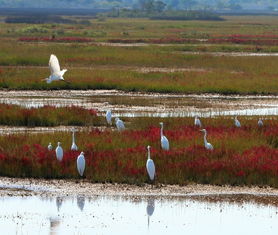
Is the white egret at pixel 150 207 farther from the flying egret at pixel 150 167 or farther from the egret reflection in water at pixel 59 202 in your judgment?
the egret reflection in water at pixel 59 202

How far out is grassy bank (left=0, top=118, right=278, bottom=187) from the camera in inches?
657

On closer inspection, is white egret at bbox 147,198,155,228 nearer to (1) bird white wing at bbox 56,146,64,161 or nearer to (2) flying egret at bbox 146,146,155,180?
(2) flying egret at bbox 146,146,155,180

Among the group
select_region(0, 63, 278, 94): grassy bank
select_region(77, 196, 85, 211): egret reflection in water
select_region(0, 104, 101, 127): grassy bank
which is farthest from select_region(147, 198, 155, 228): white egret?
select_region(0, 63, 278, 94): grassy bank

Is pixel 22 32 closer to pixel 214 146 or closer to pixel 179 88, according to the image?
pixel 179 88

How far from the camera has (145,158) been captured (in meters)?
17.3

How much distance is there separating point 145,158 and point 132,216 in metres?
3.19

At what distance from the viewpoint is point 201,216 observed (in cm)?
1431

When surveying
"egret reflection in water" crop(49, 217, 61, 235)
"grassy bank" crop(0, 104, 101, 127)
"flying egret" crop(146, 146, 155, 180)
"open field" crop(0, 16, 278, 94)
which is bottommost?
"open field" crop(0, 16, 278, 94)

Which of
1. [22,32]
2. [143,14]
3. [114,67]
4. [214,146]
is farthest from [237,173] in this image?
[143,14]

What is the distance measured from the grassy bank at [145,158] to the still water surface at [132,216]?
4.04ft

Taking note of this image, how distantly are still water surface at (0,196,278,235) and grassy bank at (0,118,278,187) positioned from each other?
48.5 inches

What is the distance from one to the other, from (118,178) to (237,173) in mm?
2339

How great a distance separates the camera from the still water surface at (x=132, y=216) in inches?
529

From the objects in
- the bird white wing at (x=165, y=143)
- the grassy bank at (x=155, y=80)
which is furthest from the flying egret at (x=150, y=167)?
the grassy bank at (x=155, y=80)
